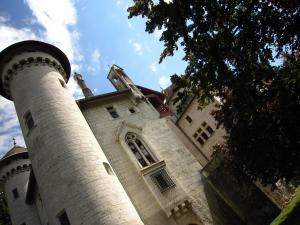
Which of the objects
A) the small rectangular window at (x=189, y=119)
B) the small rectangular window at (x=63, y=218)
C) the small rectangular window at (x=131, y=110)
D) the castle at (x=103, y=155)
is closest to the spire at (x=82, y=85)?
the castle at (x=103, y=155)

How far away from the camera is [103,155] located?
1658 centimetres

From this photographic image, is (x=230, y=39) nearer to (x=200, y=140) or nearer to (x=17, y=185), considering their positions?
(x=200, y=140)

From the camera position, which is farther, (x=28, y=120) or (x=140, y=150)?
(x=140, y=150)

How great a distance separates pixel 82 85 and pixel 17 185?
36.1 ft

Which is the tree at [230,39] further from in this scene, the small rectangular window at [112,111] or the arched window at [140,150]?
the small rectangular window at [112,111]

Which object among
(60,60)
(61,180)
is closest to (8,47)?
(60,60)

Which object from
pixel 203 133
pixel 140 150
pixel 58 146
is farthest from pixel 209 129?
pixel 58 146

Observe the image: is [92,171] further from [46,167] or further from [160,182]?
[160,182]

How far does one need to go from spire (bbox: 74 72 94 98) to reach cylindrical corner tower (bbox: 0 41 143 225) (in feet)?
19.6

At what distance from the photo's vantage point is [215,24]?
10.1 metres

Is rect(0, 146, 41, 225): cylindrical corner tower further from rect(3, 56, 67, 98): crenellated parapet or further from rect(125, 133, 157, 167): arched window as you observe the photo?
rect(125, 133, 157, 167): arched window

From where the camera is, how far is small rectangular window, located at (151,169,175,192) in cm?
1833

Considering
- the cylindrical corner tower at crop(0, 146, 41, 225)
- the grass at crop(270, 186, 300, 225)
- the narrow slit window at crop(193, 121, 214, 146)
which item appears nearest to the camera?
the grass at crop(270, 186, 300, 225)

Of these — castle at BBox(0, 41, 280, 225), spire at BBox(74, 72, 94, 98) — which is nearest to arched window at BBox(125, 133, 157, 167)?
castle at BBox(0, 41, 280, 225)
